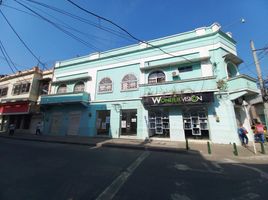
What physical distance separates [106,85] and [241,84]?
12.2 meters

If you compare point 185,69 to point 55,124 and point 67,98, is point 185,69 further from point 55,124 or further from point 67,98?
point 55,124

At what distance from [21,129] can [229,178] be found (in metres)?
25.2

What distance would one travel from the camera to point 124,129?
16.0 metres

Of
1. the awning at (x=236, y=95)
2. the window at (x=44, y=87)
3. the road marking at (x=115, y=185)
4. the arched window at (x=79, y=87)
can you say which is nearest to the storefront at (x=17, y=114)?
the window at (x=44, y=87)

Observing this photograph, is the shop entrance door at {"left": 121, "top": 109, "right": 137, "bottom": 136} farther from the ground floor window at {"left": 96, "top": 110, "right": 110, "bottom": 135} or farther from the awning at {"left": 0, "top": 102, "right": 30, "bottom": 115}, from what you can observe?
the awning at {"left": 0, "top": 102, "right": 30, "bottom": 115}

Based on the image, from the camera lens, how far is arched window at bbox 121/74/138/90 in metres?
15.9

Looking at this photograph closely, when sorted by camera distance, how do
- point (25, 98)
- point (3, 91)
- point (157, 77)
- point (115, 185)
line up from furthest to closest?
point (3, 91)
point (25, 98)
point (157, 77)
point (115, 185)

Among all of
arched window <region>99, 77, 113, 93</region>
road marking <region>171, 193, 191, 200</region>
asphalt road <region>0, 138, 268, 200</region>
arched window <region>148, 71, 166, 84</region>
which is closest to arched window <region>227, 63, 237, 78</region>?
arched window <region>148, 71, 166, 84</region>

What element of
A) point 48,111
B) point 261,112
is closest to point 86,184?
point 48,111

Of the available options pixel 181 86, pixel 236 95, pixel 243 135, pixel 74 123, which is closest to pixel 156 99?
pixel 181 86

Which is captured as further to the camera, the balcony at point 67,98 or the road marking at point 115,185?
the balcony at point 67,98

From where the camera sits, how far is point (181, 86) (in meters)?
13.5

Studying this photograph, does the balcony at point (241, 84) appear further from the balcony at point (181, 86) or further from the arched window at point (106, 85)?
the arched window at point (106, 85)

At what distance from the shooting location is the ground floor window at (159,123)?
558 inches
